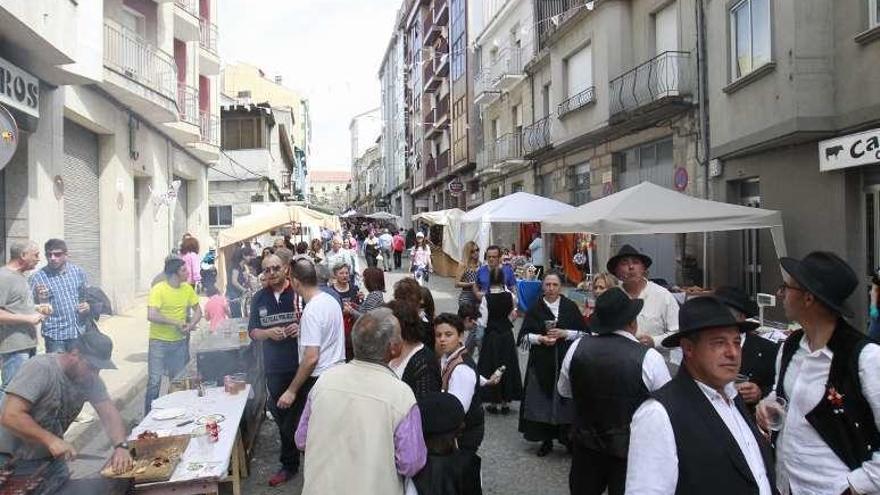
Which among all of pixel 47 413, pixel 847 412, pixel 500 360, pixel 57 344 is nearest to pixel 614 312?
pixel 847 412

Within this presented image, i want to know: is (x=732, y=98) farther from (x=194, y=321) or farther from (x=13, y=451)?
(x=13, y=451)

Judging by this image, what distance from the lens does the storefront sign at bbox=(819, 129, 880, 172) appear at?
840 cm

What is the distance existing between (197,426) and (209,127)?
18566mm

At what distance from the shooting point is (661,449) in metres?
2.06

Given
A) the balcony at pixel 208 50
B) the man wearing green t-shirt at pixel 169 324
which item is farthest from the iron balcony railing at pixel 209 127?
the man wearing green t-shirt at pixel 169 324

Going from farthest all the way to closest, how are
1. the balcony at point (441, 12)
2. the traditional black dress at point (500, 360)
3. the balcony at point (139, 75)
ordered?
the balcony at point (441, 12) < the balcony at point (139, 75) < the traditional black dress at point (500, 360)

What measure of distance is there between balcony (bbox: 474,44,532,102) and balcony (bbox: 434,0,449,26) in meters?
10.0

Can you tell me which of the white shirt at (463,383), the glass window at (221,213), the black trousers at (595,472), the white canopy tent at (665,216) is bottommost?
the black trousers at (595,472)

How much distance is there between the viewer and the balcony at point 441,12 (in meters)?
37.4

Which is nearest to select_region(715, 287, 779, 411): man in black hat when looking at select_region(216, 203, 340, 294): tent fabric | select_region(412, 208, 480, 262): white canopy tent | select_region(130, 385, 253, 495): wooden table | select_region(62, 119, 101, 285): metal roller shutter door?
select_region(130, 385, 253, 495): wooden table

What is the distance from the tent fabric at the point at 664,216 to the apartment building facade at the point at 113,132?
7852mm

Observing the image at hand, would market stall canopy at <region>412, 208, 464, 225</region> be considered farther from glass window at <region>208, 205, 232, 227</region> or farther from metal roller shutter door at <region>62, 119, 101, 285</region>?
glass window at <region>208, 205, 232, 227</region>

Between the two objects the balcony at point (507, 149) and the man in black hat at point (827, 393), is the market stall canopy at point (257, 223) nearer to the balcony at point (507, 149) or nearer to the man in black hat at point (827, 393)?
the man in black hat at point (827, 393)

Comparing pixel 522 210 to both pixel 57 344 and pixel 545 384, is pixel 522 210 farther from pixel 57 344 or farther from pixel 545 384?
pixel 57 344
